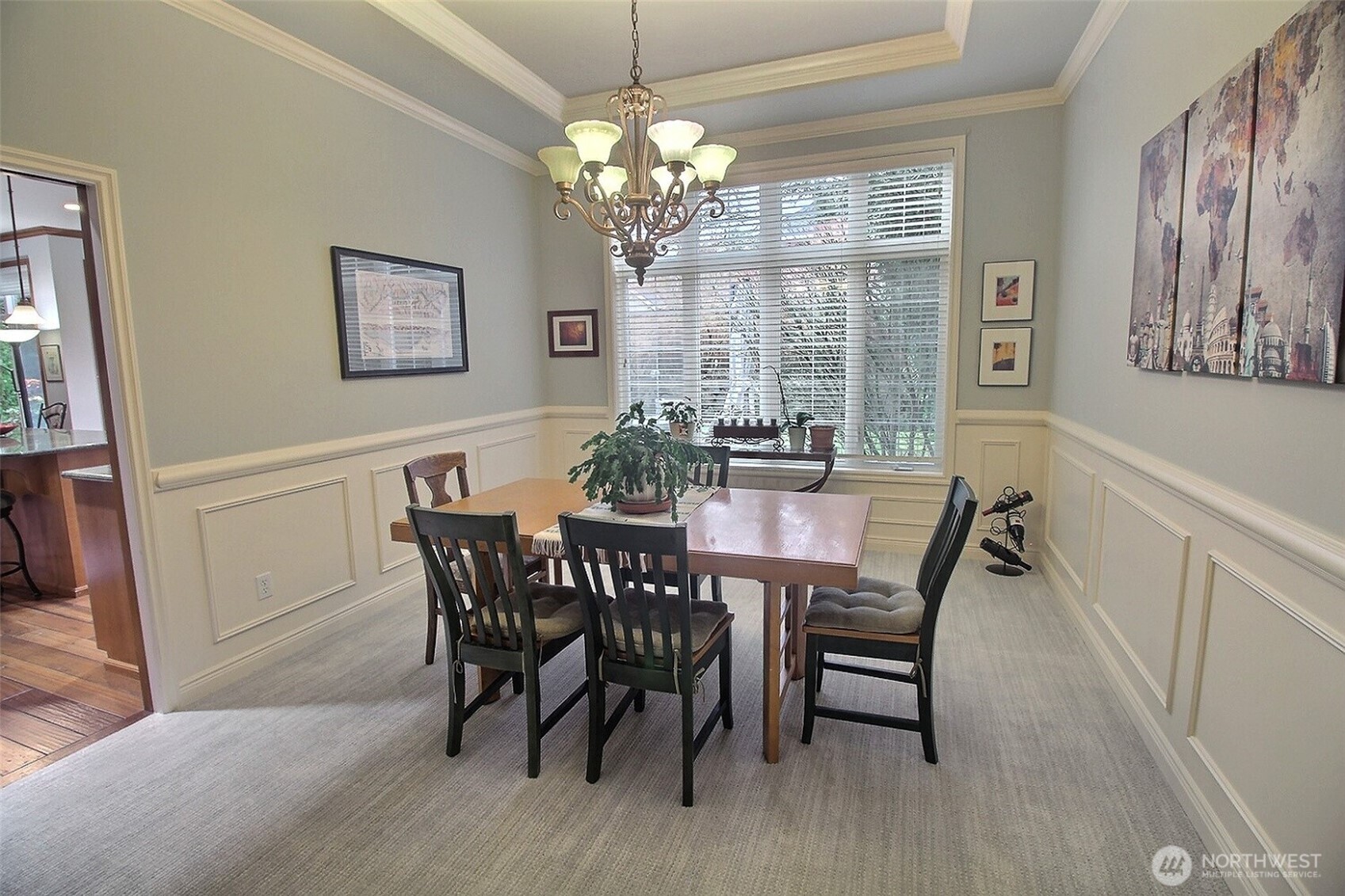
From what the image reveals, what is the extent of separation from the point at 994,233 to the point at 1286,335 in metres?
2.67

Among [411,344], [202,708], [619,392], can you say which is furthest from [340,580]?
[619,392]

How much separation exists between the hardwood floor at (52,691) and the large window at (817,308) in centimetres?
334

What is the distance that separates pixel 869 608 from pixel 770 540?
1.51ft

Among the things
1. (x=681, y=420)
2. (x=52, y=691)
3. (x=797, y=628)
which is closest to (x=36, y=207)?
(x=52, y=691)

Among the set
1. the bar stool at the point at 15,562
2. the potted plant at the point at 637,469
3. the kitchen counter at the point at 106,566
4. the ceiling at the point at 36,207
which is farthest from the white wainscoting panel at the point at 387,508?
the ceiling at the point at 36,207

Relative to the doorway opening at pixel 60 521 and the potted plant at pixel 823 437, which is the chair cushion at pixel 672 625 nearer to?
the doorway opening at pixel 60 521

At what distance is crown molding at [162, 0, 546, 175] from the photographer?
253cm

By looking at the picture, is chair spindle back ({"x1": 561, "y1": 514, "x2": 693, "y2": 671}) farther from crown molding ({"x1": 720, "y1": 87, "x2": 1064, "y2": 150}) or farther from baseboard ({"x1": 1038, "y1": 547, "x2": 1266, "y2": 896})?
crown molding ({"x1": 720, "y1": 87, "x2": 1064, "y2": 150})

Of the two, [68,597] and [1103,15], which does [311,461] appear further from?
[1103,15]

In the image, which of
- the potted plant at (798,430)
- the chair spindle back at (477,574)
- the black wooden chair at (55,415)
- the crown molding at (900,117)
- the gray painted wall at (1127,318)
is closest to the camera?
the gray painted wall at (1127,318)

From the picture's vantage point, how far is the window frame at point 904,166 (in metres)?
3.89

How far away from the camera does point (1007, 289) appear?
3.86 meters

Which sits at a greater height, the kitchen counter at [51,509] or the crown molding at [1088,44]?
the crown molding at [1088,44]

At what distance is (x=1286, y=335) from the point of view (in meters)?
1.46
